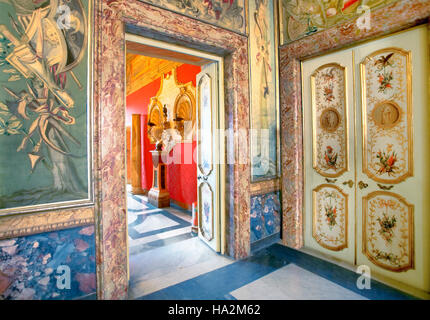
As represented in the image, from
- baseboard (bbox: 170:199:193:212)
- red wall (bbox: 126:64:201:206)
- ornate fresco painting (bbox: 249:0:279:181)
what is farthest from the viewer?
baseboard (bbox: 170:199:193:212)

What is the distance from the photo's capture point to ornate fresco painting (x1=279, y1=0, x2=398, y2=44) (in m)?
2.57

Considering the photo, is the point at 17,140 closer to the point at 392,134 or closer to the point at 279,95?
the point at 279,95

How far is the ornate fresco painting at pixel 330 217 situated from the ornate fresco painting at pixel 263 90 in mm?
692

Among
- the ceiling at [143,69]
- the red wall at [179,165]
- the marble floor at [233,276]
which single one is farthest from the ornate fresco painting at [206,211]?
the ceiling at [143,69]

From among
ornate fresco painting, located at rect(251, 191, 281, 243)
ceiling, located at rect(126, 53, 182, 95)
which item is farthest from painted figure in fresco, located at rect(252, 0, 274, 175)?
ceiling, located at rect(126, 53, 182, 95)

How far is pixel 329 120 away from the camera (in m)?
2.97

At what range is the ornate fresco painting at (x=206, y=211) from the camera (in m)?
3.29

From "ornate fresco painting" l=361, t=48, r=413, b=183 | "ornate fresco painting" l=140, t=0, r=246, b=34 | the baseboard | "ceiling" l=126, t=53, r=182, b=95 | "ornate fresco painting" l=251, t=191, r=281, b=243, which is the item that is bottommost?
the baseboard

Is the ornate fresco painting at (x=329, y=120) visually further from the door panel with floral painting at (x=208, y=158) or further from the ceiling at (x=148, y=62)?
the ceiling at (x=148, y=62)

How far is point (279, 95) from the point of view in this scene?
339 centimetres

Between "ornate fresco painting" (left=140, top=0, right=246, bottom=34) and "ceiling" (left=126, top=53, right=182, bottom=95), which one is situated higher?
"ceiling" (left=126, top=53, right=182, bottom=95)

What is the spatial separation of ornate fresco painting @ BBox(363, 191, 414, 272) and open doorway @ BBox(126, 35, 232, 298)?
167cm

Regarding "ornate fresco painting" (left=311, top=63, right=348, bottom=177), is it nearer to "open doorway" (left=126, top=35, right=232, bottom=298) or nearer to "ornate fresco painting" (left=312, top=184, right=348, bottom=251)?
"ornate fresco painting" (left=312, top=184, right=348, bottom=251)

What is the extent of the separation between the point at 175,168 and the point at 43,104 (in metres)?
3.95
